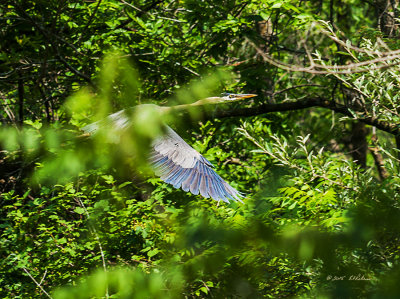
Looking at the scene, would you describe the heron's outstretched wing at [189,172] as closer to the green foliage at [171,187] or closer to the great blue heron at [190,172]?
the great blue heron at [190,172]

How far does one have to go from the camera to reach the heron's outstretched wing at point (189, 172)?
11.9 ft

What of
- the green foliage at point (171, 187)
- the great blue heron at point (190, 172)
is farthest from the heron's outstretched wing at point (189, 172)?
the green foliage at point (171, 187)

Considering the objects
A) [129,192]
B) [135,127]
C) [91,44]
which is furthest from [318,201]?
[91,44]

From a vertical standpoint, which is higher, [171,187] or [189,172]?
[189,172]

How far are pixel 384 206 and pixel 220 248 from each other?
0.40 metres

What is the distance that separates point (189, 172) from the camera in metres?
3.93

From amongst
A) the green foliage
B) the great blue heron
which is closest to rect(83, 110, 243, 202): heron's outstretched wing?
the great blue heron

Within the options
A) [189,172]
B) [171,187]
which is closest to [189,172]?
[189,172]

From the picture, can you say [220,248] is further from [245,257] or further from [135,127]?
[135,127]

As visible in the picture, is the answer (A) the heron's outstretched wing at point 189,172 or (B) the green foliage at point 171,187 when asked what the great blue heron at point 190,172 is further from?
(B) the green foliage at point 171,187

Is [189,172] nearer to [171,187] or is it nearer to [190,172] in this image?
[190,172]

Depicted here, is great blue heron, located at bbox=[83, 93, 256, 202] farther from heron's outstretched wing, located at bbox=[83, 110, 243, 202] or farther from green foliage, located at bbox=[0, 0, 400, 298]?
green foliage, located at bbox=[0, 0, 400, 298]

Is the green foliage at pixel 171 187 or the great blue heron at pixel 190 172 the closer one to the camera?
the green foliage at pixel 171 187

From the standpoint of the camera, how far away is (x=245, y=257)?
3.82 feet
